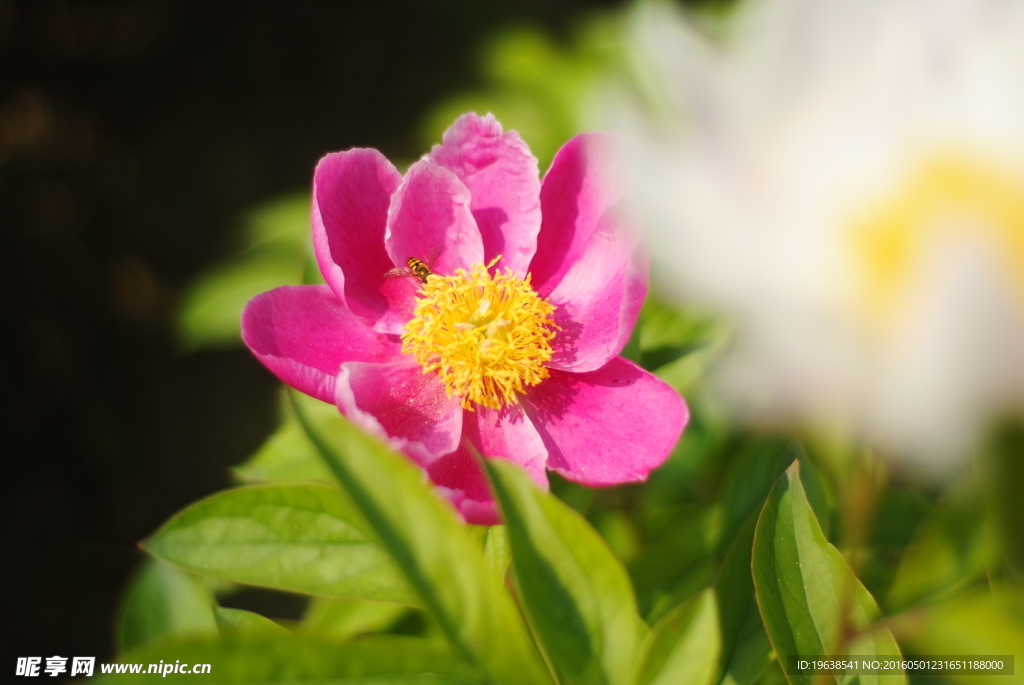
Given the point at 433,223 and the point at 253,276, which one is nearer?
the point at 433,223

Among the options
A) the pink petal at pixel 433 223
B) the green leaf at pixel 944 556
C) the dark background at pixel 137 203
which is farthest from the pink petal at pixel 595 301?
the dark background at pixel 137 203

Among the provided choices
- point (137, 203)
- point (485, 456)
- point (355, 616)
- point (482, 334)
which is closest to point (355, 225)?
point (482, 334)

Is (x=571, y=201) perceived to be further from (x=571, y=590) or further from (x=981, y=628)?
(x=981, y=628)

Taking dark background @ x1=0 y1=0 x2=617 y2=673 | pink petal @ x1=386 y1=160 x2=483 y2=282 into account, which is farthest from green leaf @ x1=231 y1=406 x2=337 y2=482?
dark background @ x1=0 y1=0 x2=617 y2=673

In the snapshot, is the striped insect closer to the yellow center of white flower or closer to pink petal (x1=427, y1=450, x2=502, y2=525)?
pink petal (x1=427, y1=450, x2=502, y2=525)

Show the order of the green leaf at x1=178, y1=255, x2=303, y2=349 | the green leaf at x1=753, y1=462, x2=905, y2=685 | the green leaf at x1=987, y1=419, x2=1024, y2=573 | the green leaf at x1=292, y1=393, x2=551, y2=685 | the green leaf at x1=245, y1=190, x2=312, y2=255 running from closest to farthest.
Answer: the green leaf at x1=987, y1=419, x2=1024, y2=573 → the green leaf at x1=292, y1=393, x2=551, y2=685 → the green leaf at x1=753, y1=462, x2=905, y2=685 → the green leaf at x1=178, y1=255, x2=303, y2=349 → the green leaf at x1=245, y1=190, x2=312, y2=255

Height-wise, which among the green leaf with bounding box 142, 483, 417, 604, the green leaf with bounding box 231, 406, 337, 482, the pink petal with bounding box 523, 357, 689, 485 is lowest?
the green leaf with bounding box 231, 406, 337, 482

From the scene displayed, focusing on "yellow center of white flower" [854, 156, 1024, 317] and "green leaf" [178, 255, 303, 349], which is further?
"green leaf" [178, 255, 303, 349]
